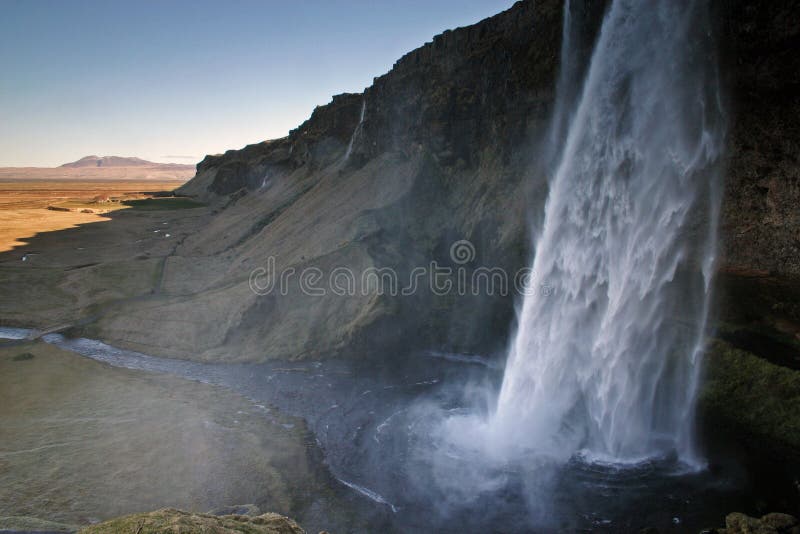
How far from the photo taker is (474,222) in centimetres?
2023

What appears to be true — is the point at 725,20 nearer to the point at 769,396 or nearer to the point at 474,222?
the point at 769,396

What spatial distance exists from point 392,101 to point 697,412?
20.4 metres

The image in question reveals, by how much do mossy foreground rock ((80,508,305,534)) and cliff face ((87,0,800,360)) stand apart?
11.4 m

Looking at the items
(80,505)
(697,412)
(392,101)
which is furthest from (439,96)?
(80,505)

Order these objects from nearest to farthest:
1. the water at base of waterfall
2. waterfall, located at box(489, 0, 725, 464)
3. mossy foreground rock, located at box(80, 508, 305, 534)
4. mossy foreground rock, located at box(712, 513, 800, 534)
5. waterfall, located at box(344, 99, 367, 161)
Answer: mossy foreground rock, located at box(80, 508, 305, 534) < mossy foreground rock, located at box(712, 513, 800, 534) < the water at base of waterfall < waterfall, located at box(489, 0, 725, 464) < waterfall, located at box(344, 99, 367, 161)

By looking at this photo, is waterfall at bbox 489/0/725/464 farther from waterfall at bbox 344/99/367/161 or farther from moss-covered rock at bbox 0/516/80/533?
waterfall at bbox 344/99/367/161

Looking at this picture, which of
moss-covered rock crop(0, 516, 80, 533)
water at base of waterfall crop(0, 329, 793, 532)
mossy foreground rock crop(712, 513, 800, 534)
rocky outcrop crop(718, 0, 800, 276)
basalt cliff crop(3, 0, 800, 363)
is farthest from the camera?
basalt cliff crop(3, 0, 800, 363)

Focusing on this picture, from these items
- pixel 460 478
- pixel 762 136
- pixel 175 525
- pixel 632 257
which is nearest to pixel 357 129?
pixel 632 257

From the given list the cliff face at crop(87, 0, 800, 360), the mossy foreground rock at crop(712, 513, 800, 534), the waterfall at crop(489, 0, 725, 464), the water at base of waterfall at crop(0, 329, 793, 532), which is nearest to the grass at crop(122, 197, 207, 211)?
the cliff face at crop(87, 0, 800, 360)

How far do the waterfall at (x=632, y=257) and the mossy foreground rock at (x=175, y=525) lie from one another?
7.42 metres

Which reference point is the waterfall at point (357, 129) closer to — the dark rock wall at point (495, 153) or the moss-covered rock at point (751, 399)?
the dark rock wall at point (495, 153)

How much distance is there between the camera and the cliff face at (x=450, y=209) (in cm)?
1190

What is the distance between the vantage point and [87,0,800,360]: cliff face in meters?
11.9

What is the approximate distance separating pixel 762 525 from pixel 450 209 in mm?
15400
